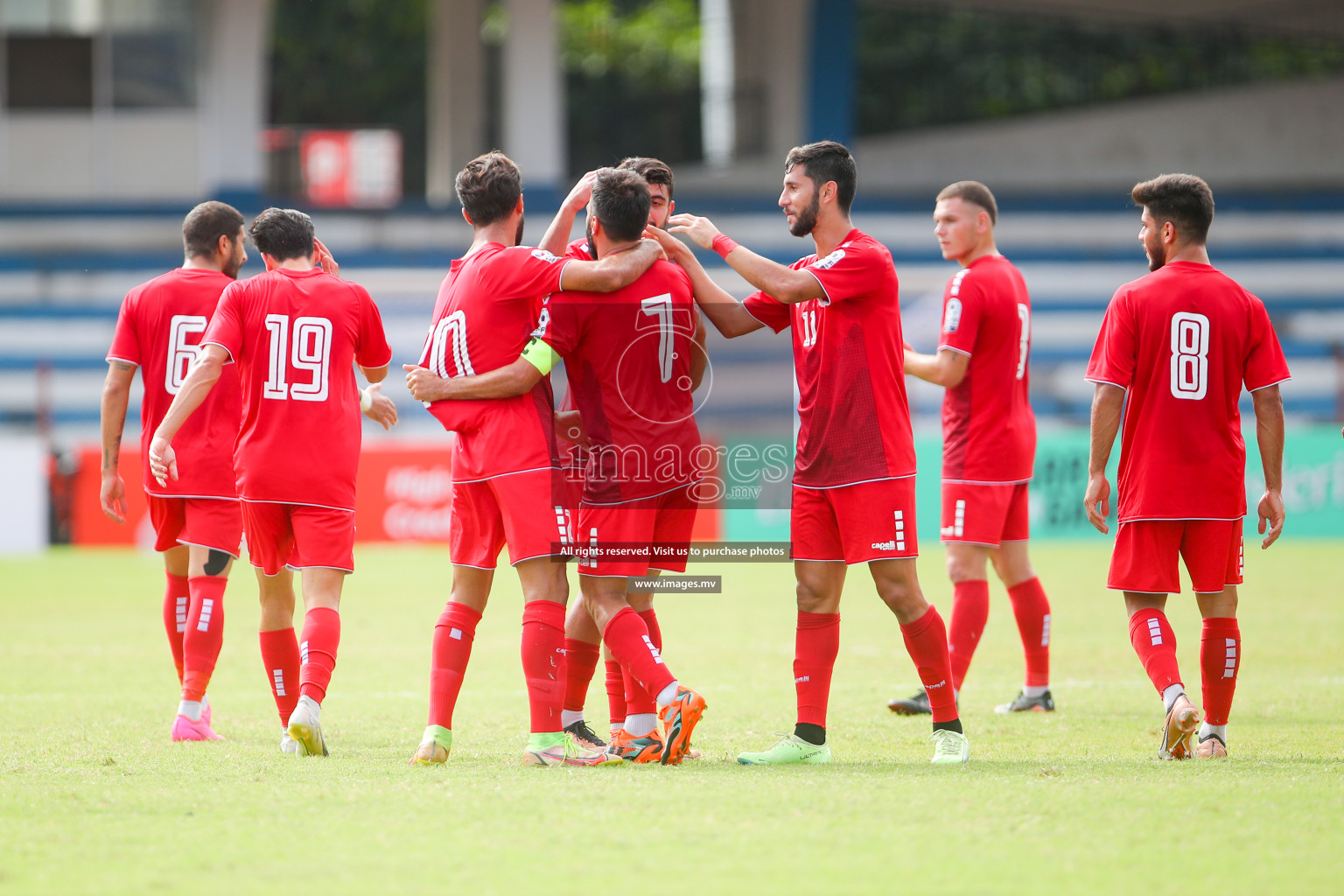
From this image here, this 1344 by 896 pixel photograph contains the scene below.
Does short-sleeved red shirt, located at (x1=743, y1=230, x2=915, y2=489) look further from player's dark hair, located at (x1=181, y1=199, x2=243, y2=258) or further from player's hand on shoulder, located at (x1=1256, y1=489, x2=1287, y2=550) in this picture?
player's dark hair, located at (x1=181, y1=199, x2=243, y2=258)

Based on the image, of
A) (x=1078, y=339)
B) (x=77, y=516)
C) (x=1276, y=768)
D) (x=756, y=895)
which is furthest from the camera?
(x=1078, y=339)

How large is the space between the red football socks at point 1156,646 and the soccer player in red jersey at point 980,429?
113cm

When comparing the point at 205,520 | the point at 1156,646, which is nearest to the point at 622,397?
the point at 205,520

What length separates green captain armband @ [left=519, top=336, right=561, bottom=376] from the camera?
485cm

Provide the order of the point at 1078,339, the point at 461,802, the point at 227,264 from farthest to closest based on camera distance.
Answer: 1. the point at 1078,339
2. the point at 227,264
3. the point at 461,802

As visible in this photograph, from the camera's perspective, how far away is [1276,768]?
15.6 ft

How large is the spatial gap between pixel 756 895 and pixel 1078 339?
67.5 ft

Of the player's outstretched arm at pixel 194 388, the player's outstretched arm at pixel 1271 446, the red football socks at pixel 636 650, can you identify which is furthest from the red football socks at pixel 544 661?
the player's outstretched arm at pixel 1271 446

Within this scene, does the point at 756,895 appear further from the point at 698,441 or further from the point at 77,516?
the point at 77,516

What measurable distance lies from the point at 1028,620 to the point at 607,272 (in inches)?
120

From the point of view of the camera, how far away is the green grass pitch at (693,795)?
3441 millimetres

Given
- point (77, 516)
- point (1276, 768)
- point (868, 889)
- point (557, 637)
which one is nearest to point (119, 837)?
point (557, 637)

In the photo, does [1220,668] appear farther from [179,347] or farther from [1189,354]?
[179,347]

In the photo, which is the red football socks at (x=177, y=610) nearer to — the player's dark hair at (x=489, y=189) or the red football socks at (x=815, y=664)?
the player's dark hair at (x=489, y=189)
